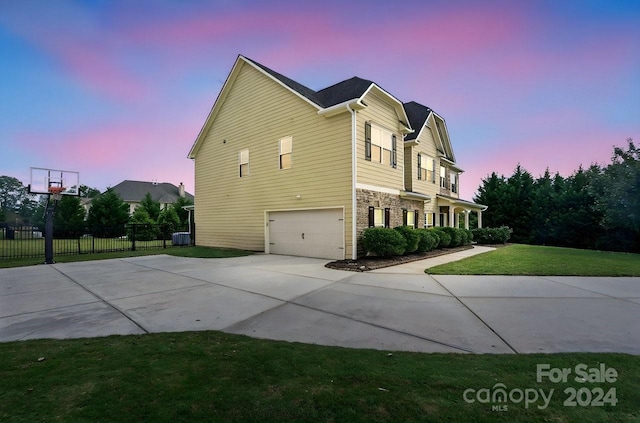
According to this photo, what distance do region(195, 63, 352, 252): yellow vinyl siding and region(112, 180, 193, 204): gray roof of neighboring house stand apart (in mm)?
32476

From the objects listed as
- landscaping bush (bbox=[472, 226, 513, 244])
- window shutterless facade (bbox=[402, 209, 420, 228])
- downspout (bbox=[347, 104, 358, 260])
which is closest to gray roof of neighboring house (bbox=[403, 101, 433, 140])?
window shutterless facade (bbox=[402, 209, 420, 228])

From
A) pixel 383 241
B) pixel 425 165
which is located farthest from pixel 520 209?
pixel 383 241

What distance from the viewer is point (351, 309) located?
17.1 feet

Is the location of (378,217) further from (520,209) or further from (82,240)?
(520,209)

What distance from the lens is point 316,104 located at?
1275cm

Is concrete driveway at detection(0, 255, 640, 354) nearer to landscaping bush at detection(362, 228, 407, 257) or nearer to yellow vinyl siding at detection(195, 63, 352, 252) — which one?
landscaping bush at detection(362, 228, 407, 257)

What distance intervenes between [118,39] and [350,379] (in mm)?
14412

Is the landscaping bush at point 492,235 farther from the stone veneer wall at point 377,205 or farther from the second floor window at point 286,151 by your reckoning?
the second floor window at point 286,151

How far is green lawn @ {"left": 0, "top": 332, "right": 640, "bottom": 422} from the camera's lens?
2184 millimetres

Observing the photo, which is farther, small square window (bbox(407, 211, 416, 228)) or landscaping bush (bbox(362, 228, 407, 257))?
small square window (bbox(407, 211, 416, 228))

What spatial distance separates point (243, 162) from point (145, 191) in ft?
129

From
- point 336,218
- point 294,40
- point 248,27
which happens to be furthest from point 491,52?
point 248,27

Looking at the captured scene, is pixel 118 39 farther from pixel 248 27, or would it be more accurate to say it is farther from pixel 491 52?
pixel 491 52

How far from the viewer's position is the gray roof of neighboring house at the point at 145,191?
149 feet
